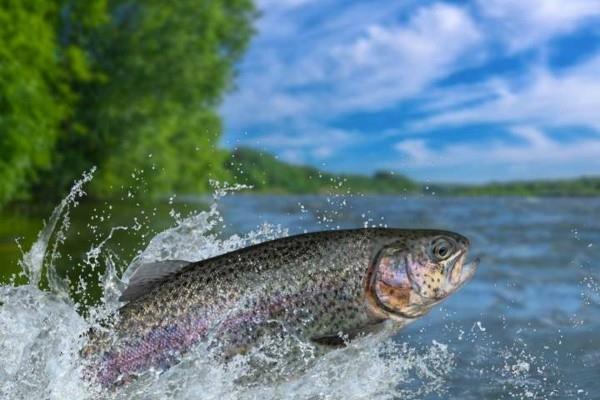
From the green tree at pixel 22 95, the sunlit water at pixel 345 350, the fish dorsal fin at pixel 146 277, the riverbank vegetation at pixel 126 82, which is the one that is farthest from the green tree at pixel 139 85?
the fish dorsal fin at pixel 146 277

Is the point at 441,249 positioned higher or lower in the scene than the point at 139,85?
lower

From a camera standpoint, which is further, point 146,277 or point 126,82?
point 126,82

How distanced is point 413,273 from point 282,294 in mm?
850

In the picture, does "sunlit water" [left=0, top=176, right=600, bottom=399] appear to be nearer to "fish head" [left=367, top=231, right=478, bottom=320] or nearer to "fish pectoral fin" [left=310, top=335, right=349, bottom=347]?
"fish pectoral fin" [left=310, top=335, right=349, bottom=347]

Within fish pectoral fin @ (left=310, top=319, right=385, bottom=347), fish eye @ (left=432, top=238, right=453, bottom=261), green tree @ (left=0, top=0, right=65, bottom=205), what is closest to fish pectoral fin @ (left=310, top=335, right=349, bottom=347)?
fish pectoral fin @ (left=310, top=319, right=385, bottom=347)

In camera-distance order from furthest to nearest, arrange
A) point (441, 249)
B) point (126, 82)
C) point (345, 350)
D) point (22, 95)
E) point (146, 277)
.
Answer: point (126, 82), point (22, 95), point (345, 350), point (441, 249), point (146, 277)

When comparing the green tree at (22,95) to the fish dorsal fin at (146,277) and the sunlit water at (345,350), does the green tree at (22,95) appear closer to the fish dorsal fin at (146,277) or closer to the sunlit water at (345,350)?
the sunlit water at (345,350)

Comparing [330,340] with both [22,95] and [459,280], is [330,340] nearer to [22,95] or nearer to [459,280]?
[459,280]

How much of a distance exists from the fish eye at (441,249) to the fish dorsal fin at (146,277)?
1.65m

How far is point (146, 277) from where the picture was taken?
18.6 feet

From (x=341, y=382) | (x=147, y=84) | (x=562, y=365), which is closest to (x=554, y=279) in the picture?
(x=562, y=365)

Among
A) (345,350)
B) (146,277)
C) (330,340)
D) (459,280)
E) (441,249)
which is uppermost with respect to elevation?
(146,277)

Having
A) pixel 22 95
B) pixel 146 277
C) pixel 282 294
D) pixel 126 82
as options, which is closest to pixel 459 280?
pixel 282 294

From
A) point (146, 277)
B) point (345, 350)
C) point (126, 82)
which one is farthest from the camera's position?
point (126, 82)
